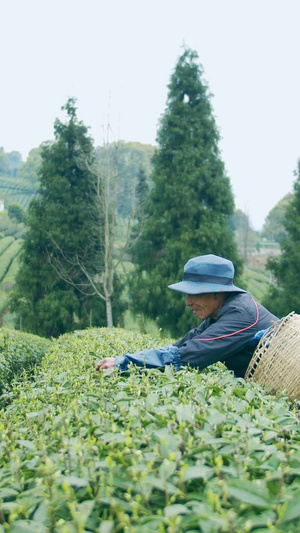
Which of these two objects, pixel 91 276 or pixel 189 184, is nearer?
pixel 189 184

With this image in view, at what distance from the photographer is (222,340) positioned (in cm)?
264

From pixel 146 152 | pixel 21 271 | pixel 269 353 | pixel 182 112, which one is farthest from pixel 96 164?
pixel 146 152

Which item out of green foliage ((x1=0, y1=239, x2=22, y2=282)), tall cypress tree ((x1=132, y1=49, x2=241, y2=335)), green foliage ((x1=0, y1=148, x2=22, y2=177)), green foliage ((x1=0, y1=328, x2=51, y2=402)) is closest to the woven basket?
green foliage ((x1=0, y1=328, x2=51, y2=402))

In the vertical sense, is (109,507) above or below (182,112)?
below

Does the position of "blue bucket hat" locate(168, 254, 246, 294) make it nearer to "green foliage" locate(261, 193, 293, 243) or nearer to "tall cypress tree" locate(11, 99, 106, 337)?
"tall cypress tree" locate(11, 99, 106, 337)

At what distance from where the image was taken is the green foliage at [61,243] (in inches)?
656

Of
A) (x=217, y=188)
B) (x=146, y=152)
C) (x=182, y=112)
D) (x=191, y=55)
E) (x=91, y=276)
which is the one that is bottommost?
(x=91, y=276)

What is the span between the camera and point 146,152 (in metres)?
77.7

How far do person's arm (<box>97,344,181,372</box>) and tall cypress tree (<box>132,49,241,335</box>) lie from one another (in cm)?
1242

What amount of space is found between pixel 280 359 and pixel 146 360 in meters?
0.71

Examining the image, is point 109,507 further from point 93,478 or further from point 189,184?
point 189,184

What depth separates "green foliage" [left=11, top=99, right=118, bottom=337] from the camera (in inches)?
656

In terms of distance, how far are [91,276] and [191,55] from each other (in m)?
8.53

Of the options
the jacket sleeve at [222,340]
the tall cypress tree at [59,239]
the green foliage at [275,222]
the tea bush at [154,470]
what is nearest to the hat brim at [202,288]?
the jacket sleeve at [222,340]
